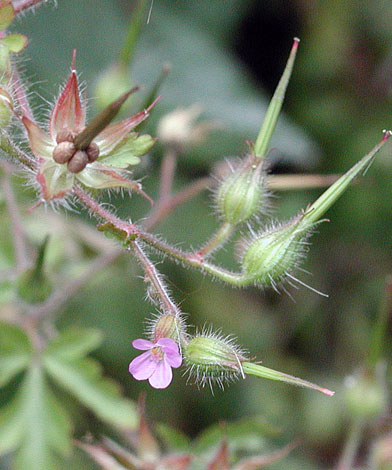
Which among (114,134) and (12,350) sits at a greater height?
(114,134)

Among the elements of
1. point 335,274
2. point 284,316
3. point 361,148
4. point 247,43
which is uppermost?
point 247,43

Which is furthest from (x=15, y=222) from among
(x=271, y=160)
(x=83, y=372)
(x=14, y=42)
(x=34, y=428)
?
(x=271, y=160)

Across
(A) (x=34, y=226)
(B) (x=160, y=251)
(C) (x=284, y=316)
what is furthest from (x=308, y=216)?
(C) (x=284, y=316)

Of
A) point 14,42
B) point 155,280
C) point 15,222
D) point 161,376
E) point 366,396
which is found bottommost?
point 161,376

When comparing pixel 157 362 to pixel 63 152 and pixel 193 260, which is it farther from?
pixel 63 152

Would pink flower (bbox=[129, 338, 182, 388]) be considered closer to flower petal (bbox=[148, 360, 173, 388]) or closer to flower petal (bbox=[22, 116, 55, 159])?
flower petal (bbox=[148, 360, 173, 388])

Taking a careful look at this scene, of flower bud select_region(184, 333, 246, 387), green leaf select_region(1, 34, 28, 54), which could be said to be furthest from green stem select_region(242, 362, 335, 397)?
green leaf select_region(1, 34, 28, 54)

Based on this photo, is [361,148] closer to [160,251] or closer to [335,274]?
[335,274]
